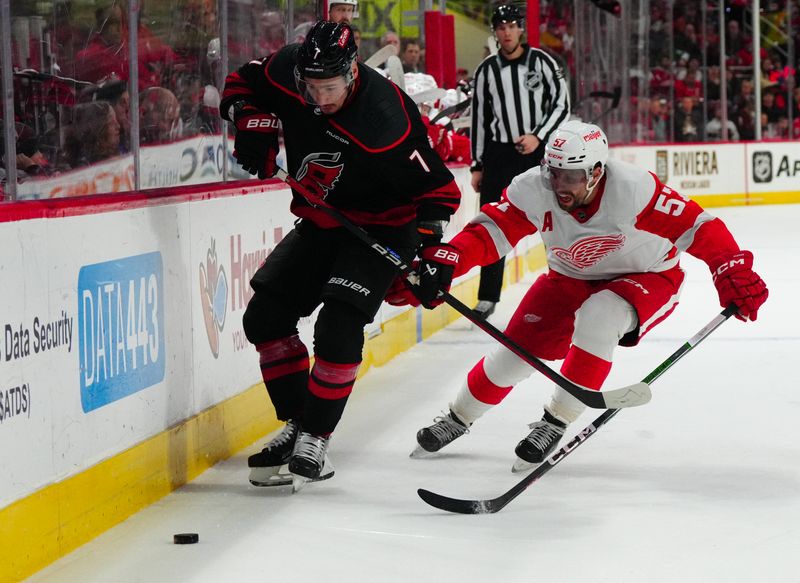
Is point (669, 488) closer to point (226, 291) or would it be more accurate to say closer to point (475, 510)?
point (475, 510)

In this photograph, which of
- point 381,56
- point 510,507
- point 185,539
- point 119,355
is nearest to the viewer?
point 185,539

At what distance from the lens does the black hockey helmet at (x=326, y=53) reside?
127 inches

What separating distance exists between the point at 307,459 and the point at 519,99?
329 cm

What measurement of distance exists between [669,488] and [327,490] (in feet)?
2.84

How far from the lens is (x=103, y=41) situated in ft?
11.8

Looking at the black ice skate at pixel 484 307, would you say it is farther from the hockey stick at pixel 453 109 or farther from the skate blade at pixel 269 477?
the skate blade at pixel 269 477

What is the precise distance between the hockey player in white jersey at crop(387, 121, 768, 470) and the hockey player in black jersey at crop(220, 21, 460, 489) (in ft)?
0.56

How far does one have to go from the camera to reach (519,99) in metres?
6.31

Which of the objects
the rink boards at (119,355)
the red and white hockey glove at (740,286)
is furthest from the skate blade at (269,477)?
the red and white hockey glove at (740,286)

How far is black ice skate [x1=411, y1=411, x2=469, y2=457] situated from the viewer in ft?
12.6

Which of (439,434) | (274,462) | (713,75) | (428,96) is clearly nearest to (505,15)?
(428,96)

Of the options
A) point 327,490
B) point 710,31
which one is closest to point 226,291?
point 327,490

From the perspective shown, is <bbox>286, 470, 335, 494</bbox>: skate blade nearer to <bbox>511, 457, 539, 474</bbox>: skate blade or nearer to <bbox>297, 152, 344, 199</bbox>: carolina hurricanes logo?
A: <bbox>511, 457, 539, 474</bbox>: skate blade

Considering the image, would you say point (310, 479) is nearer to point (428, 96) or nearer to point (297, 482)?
point (297, 482)
